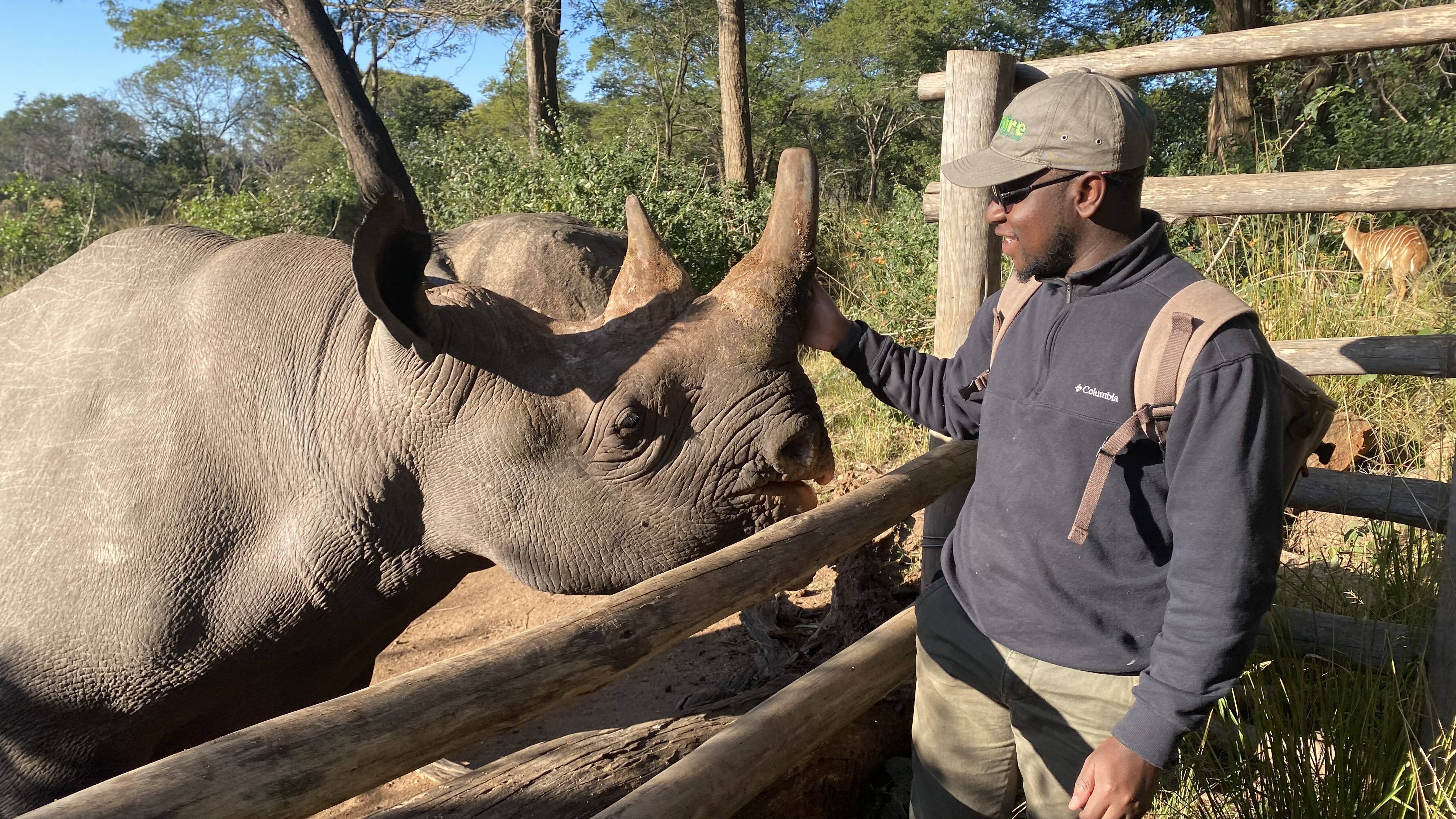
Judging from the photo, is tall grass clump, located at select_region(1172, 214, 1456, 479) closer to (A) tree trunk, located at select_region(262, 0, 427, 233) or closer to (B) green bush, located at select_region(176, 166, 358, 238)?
(A) tree trunk, located at select_region(262, 0, 427, 233)

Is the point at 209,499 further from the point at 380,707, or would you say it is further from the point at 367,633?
the point at 380,707

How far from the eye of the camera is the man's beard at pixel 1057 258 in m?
2.21

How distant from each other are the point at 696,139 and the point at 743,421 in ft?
79.2

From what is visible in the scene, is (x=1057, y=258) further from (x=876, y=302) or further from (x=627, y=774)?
(x=876, y=302)

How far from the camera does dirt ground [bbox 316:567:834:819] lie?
492cm

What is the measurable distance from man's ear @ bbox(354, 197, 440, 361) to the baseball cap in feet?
4.52

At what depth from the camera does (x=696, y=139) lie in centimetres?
2580

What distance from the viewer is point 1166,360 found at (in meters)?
1.95

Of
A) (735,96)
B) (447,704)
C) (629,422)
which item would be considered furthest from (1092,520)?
(735,96)

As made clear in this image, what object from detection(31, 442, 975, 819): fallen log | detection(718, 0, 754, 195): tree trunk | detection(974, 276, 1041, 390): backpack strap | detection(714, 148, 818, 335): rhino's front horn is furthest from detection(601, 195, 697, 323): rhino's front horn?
detection(718, 0, 754, 195): tree trunk

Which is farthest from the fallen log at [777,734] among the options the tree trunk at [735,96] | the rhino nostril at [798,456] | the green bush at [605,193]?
the tree trunk at [735,96]

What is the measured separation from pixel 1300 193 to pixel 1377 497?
3.67 ft

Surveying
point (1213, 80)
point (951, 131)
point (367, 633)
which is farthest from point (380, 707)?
point (1213, 80)

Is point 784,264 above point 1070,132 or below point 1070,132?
below
